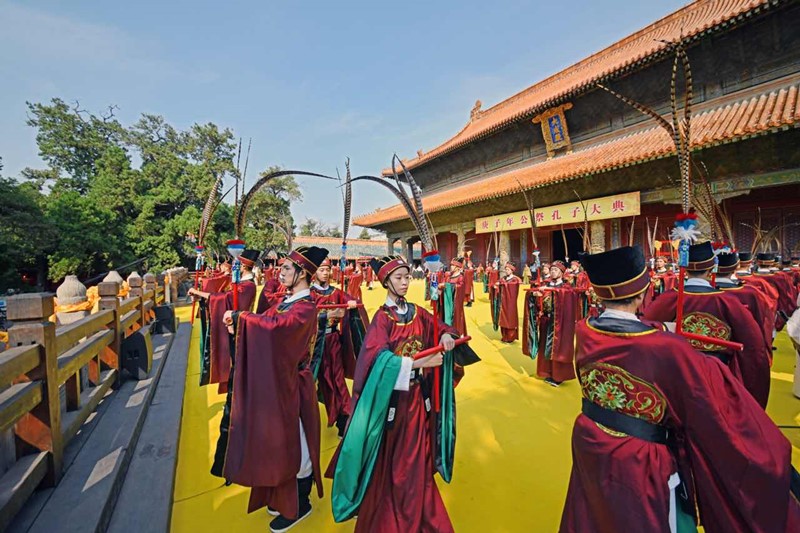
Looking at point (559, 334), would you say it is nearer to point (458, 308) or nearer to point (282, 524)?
point (458, 308)

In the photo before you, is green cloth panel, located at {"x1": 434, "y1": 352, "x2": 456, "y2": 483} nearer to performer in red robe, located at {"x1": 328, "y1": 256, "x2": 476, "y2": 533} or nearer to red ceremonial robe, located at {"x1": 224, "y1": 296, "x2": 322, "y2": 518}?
performer in red robe, located at {"x1": 328, "y1": 256, "x2": 476, "y2": 533}

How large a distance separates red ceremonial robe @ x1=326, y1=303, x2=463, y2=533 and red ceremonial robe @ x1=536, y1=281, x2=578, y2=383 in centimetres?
336

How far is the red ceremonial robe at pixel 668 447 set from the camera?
137 centimetres

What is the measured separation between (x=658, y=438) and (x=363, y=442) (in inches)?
57.7

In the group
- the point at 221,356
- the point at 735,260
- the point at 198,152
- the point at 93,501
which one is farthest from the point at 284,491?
the point at 198,152

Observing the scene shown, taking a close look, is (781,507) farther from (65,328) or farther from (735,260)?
(65,328)

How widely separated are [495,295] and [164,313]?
794cm

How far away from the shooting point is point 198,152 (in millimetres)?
30109

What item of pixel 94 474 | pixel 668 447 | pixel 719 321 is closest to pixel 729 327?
pixel 719 321

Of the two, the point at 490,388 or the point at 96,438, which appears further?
the point at 490,388

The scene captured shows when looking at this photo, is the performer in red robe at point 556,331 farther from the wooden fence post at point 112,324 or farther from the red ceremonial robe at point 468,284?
the red ceremonial robe at point 468,284

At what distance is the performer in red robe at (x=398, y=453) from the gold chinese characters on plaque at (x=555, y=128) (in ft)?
44.2

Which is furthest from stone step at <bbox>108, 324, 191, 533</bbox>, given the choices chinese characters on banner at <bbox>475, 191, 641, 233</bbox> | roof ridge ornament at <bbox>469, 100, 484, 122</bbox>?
roof ridge ornament at <bbox>469, 100, 484, 122</bbox>

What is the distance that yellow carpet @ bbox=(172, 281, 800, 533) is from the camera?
8.05 feet
